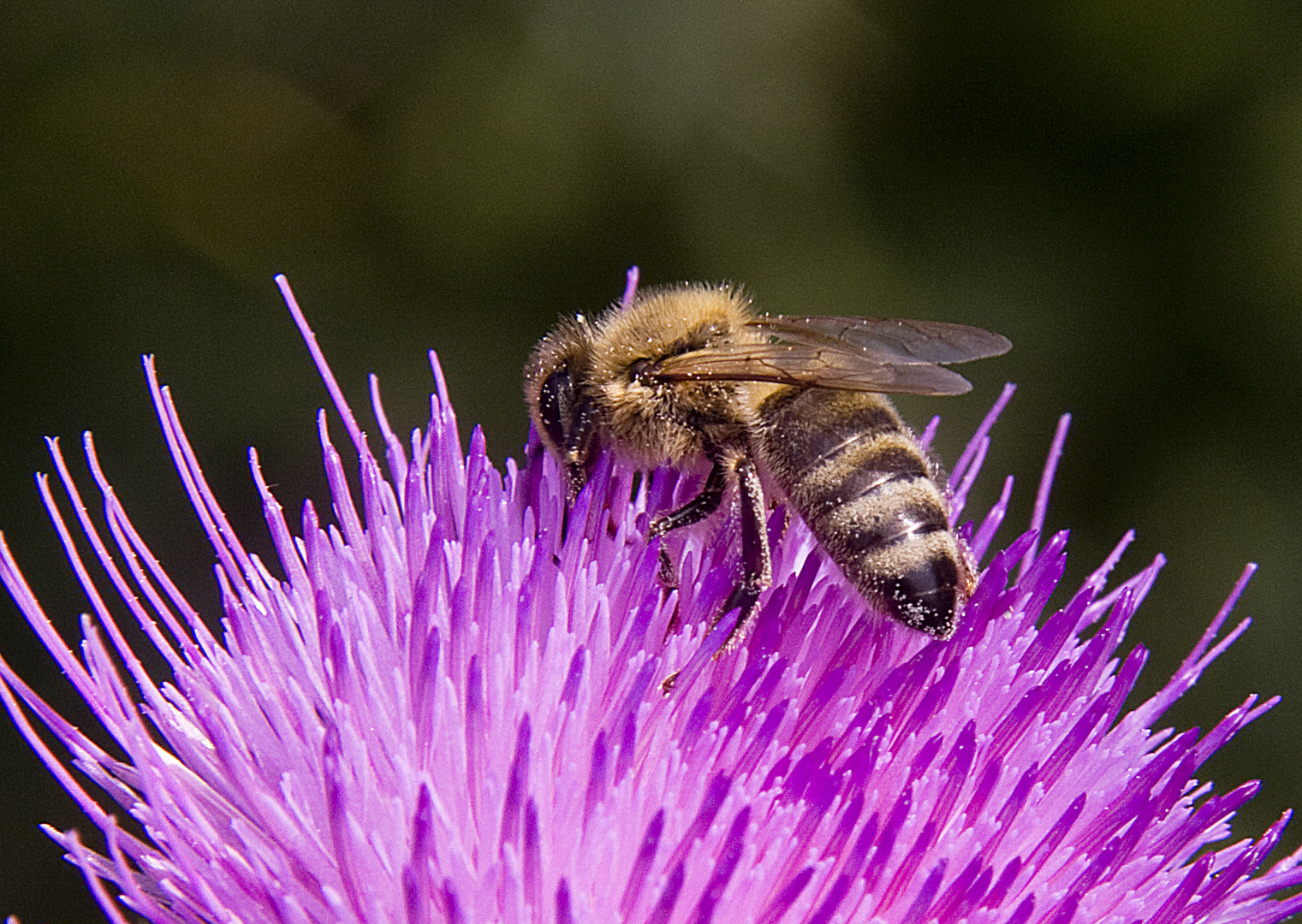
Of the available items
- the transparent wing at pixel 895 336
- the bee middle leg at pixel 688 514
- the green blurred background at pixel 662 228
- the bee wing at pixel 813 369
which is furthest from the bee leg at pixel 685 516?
the green blurred background at pixel 662 228

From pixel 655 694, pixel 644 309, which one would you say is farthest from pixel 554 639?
pixel 644 309

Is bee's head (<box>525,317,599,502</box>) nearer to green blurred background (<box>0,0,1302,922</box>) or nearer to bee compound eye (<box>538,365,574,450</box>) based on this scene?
bee compound eye (<box>538,365,574,450</box>)

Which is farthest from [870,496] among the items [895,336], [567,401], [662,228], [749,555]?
[662,228]

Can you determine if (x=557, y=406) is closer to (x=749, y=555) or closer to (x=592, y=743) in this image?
(x=749, y=555)

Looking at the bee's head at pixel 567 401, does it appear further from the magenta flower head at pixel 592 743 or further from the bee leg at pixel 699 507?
the bee leg at pixel 699 507

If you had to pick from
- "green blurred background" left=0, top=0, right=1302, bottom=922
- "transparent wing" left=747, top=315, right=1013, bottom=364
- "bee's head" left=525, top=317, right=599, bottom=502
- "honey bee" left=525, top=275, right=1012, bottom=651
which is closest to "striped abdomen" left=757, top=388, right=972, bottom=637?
"honey bee" left=525, top=275, right=1012, bottom=651

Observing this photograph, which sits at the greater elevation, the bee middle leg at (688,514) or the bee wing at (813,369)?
the bee wing at (813,369)
